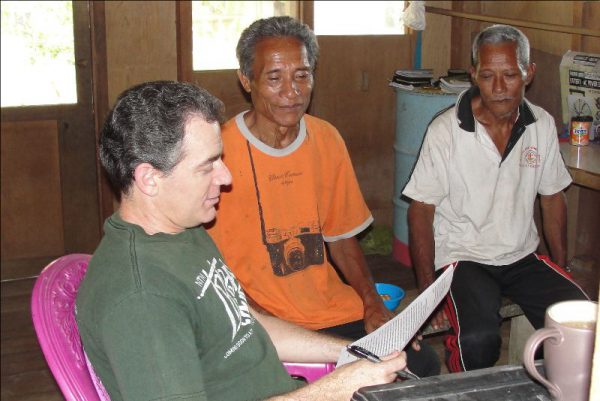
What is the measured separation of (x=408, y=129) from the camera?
4203 millimetres

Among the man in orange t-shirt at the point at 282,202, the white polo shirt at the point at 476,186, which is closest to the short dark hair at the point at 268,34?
the man in orange t-shirt at the point at 282,202

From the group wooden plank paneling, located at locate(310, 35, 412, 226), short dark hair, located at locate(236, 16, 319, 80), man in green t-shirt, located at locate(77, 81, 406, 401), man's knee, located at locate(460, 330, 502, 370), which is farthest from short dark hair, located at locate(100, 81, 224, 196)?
wooden plank paneling, located at locate(310, 35, 412, 226)

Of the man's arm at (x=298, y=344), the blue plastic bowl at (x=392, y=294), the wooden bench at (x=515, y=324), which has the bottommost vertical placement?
the wooden bench at (x=515, y=324)

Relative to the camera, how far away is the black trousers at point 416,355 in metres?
2.22

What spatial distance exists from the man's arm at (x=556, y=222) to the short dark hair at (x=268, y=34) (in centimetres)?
104

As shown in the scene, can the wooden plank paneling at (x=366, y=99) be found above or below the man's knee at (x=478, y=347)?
above

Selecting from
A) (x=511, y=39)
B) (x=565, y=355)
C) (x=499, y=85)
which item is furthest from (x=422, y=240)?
(x=565, y=355)

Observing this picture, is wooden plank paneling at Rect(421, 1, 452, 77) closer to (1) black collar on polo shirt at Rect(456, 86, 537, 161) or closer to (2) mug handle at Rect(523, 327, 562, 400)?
(1) black collar on polo shirt at Rect(456, 86, 537, 161)

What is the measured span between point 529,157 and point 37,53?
2601mm

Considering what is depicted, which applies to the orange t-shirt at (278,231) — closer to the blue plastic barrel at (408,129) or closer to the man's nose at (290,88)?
the man's nose at (290,88)

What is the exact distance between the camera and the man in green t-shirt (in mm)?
1335

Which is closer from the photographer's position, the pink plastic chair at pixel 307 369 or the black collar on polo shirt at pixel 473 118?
the pink plastic chair at pixel 307 369

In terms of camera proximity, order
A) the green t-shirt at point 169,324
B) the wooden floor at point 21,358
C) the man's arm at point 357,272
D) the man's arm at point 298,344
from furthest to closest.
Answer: the wooden floor at point 21,358 → the man's arm at point 357,272 → the man's arm at point 298,344 → the green t-shirt at point 169,324

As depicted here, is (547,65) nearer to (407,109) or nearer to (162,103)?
(407,109)
